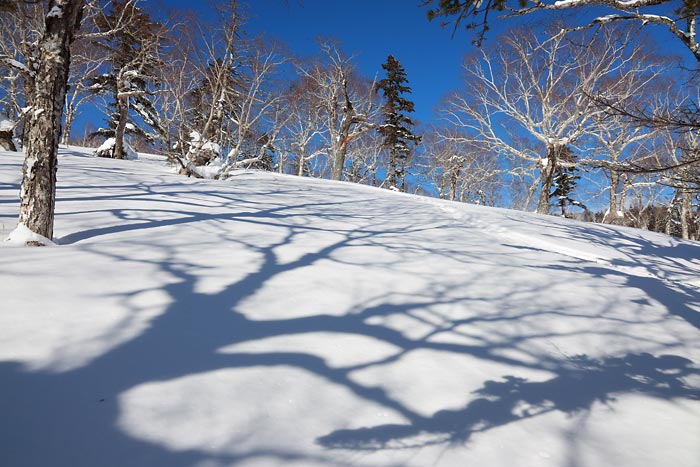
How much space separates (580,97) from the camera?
36.3ft

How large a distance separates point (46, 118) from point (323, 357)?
352 cm

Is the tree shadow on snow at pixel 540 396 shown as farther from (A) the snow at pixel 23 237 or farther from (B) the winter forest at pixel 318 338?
(A) the snow at pixel 23 237

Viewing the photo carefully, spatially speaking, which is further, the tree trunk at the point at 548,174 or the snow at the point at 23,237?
the tree trunk at the point at 548,174

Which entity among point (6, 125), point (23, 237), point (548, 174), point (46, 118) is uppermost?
point (548, 174)

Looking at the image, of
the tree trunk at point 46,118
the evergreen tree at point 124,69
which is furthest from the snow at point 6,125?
the tree trunk at point 46,118

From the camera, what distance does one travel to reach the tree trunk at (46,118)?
294 centimetres

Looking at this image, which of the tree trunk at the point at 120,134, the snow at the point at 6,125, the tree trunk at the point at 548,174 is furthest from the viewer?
the tree trunk at the point at 120,134

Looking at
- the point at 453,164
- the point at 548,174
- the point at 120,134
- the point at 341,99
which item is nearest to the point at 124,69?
the point at 120,134

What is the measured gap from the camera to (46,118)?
2984mm

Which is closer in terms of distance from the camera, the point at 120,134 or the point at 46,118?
the point at 46,118

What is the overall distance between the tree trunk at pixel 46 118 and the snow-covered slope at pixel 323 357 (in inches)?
14.9

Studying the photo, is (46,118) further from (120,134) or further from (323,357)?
(120,134)

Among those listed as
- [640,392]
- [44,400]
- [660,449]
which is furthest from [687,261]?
[44,400]

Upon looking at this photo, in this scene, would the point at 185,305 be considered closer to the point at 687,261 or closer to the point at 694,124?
the point at 694,124
